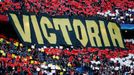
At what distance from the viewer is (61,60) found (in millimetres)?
15609

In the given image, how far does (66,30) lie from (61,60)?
2.31 metres

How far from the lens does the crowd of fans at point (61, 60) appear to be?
14070 millimetres

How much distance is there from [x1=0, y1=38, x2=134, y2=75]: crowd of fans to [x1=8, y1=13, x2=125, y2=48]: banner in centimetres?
42

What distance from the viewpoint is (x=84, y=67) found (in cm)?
1552

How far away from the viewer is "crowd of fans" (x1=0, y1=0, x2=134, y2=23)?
18.1 m

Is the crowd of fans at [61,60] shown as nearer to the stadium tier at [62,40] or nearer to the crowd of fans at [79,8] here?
the stadium tier at [62,40]

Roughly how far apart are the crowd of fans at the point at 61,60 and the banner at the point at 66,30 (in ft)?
1.37

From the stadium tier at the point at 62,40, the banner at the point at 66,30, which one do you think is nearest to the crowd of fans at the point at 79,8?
the stadium tier at the point at 62,40

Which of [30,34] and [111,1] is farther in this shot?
[111,1]

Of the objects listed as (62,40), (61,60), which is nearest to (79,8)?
(62,40)

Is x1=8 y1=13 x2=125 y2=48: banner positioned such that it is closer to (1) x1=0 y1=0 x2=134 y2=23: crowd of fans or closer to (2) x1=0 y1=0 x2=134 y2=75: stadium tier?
(2) x1=0 y1=0 x2=134 y2=75: stadium tier

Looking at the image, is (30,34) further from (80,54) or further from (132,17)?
(132,17)

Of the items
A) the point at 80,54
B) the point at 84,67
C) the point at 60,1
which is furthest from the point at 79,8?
the point at 84,67

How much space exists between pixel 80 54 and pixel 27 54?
2.72m
